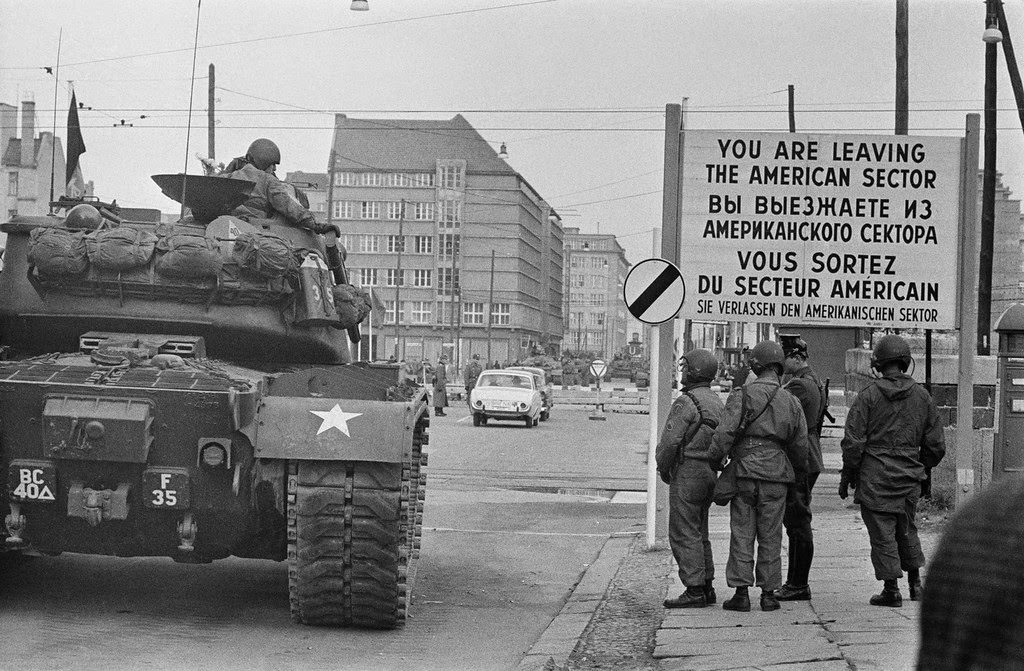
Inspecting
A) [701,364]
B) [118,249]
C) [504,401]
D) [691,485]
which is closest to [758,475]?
[691,485]

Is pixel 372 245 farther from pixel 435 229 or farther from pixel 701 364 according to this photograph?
pixel 701 364

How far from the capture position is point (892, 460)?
857 cm

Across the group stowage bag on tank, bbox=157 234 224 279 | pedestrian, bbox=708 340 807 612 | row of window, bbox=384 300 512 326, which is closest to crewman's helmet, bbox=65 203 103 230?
stowage bag on tank, bbox=157 234 224 279

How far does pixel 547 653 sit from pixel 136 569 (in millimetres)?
3933

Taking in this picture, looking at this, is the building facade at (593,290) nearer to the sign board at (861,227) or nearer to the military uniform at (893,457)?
the sign board at (861,227)

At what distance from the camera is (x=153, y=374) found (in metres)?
7.84

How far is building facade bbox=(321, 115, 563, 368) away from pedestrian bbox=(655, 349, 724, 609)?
9628 cm

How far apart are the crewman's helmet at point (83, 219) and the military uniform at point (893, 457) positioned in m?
5.02

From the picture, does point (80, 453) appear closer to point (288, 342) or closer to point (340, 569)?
point (340, 569)

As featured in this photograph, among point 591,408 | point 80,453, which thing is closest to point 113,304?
point 80,453

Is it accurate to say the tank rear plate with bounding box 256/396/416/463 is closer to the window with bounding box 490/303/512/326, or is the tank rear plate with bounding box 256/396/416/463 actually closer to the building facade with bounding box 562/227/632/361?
the window with bounding box 490/303/512/326

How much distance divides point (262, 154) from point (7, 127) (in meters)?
44.7

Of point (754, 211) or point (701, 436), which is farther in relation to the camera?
point (754, 211)

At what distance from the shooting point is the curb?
7.46 m
